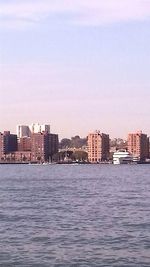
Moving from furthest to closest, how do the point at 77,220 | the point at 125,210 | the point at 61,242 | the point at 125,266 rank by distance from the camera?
the point at 125,210 < the point at 77,220 < the point at 61,242 < the point at 125,266

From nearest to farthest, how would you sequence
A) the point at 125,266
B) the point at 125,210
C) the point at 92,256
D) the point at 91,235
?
the point at 125,266
the point at 92,256
the point at 91,235
the point at 125,210

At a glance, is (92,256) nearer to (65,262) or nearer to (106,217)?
(65,262)

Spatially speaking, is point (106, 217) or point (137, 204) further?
point (137, 204)

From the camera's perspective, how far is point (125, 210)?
107 ft

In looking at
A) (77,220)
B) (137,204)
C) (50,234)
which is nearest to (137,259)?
(50,234)

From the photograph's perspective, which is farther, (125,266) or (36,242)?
(36,242)

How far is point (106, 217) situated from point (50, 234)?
19.3 ft

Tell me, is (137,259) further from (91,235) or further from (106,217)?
(106,217)

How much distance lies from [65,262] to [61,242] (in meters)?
3.16

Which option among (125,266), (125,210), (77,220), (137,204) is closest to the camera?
(125,266)

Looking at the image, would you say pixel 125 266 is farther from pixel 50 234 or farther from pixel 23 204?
pixel 23 204

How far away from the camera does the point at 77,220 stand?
2806cm

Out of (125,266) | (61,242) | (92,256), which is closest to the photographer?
(125,266)

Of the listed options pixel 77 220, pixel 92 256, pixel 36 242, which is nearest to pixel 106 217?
pixel 77 220
